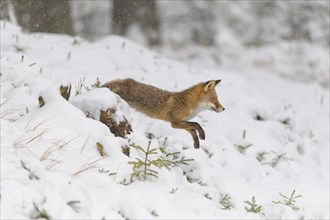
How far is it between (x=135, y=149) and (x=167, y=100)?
127 cm

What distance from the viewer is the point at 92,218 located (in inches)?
171

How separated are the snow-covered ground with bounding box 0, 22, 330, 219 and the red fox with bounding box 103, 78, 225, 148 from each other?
0.41 metres

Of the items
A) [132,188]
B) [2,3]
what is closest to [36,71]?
[132,188]

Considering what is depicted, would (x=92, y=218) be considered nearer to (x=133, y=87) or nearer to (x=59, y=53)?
(x=133, y=87)

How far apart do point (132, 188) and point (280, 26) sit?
16.9 m

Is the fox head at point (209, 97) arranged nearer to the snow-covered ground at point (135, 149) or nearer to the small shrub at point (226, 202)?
the snow-covered ground at point (135, 149)

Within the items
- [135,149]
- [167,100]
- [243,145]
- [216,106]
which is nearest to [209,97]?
[216,106]

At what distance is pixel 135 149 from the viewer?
20.4ft

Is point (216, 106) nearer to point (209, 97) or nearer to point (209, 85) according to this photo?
point (209, 97)

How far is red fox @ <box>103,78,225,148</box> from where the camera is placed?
724cm

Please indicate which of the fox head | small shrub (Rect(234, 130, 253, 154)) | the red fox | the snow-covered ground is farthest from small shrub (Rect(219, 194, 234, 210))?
small shrub (Rect(234, 130, 253, 154))

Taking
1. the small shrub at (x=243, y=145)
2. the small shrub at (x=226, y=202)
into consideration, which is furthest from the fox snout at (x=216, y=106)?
the small shrub at (x=243, y=145)

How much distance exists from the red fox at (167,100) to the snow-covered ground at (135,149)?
412 millimetres

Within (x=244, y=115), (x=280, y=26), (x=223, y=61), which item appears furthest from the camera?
(x=280, y=26)
